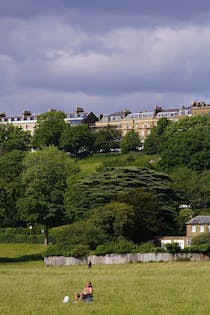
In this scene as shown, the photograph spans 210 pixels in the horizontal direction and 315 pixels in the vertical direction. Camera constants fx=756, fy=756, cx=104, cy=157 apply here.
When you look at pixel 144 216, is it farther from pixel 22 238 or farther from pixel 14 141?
pixel 14 141

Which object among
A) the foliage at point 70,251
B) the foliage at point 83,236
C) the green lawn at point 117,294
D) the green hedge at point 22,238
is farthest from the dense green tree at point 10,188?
the green lawn at point 117,294

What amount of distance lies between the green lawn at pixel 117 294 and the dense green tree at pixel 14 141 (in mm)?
140846

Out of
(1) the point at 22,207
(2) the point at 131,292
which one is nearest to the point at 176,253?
(1) the point at 22,207

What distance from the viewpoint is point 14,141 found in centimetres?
19138

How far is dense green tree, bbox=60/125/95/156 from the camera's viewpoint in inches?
7141

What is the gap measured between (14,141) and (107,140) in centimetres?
2433

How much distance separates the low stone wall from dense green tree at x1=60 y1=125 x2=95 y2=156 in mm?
112631

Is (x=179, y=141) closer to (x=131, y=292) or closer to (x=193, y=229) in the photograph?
(x=193, y=229)

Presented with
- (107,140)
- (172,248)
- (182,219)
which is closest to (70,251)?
(172,248)

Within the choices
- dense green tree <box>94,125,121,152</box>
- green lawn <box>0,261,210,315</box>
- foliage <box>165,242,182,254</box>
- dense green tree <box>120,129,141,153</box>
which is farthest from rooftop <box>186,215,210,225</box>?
dense green tree <box>94,125,121,152</box>

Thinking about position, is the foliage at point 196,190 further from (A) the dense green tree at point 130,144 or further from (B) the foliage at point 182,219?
(A) the dense green tree at point 130,144

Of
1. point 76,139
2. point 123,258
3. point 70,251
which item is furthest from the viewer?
point 76,139

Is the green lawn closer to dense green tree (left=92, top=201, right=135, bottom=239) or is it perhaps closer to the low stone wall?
the low stone wall

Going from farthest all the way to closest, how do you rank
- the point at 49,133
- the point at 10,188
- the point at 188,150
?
the point at 49,133 → the point at 188,150 → the point at 10,188
